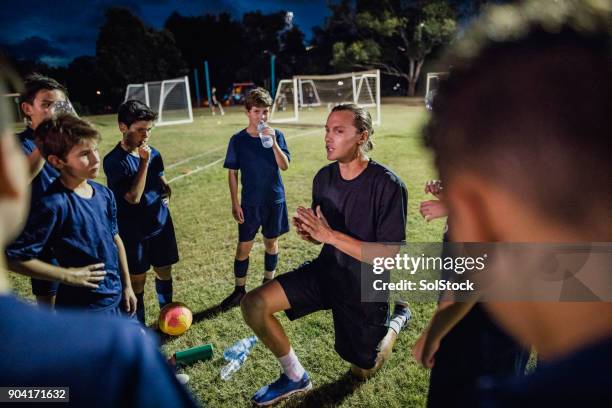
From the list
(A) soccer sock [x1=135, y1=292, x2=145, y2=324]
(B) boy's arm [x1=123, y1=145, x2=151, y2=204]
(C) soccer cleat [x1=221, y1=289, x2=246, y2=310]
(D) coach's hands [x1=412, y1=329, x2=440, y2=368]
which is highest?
(B) boy's arm [x1=123, y1=145, x2=151, y2=204]

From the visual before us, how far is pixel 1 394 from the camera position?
551mm

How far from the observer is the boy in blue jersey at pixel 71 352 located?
0.55m

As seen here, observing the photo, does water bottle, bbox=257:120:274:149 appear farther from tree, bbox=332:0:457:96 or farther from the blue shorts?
tree, bbox=332:0:457:96

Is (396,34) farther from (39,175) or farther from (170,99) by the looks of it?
(39,175)

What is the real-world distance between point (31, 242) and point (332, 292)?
197 cm

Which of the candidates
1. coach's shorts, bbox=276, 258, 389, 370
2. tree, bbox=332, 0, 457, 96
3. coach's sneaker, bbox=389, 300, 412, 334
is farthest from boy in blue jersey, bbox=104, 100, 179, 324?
tree, bbox=332, 0, 457, 96

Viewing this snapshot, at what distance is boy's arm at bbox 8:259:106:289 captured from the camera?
6.78 ft

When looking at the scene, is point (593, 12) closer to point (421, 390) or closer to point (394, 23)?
point (421, 390)

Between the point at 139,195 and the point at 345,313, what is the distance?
6.42ft

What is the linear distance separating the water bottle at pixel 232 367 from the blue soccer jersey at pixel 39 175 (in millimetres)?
1903

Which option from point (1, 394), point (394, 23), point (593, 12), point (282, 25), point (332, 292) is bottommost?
point (332, 292)

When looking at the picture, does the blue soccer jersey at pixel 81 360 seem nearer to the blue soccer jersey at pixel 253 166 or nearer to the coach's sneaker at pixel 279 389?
the coach's sneaker at pixel 279 389

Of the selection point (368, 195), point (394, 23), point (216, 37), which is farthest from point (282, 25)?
point (368, 195)

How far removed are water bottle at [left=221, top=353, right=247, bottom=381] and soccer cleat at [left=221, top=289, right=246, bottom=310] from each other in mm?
883
